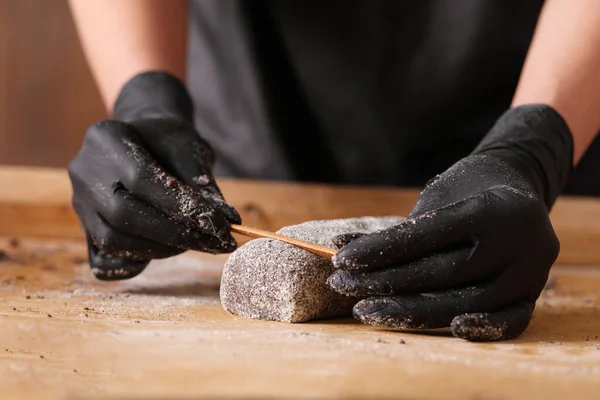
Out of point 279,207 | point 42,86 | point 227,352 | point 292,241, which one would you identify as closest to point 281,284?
point 292,241

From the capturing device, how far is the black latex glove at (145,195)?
125cm

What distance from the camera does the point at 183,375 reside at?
821mm

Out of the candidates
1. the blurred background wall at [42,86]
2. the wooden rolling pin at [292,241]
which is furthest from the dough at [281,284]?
the blurred background wall at [42,86]

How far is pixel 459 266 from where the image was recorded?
106 centimetres

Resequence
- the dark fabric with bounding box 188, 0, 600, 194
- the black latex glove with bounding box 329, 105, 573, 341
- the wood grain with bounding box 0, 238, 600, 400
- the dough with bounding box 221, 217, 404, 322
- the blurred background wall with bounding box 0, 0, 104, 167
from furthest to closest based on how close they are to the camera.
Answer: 1. the blurred background wall with bounding box 0, 0, 104, 167
2. the dark fabric with bounding box 188, 0, 600, 194
3. the dough with bounding box 221, 217, 404, 322
4. the black latex glove with bounding box 329, 105, 573, 341
5. the wood grain with bounding box 0, 238, 600, 400

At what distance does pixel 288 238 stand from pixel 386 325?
0.24 metres

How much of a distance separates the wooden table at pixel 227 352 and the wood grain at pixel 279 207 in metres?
0.54

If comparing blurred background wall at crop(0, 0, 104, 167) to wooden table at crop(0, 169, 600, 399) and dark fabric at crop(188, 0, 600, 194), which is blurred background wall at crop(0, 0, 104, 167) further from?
wooden table at crop(0, 169, 600, 399)

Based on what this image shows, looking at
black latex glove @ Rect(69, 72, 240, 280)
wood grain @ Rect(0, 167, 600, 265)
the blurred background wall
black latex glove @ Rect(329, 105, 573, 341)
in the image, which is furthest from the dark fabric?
the blurred background wall

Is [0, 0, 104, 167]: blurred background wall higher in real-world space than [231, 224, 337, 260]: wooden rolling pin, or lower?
lower

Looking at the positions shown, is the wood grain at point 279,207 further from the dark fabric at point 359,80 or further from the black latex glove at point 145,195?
the black latex glove at point 145,195

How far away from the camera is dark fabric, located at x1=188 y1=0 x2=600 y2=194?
2133 millimetres

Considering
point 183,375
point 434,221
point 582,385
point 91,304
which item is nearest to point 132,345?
point 183,375

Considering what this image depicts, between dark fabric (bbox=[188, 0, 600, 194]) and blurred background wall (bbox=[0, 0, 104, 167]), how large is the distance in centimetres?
177
